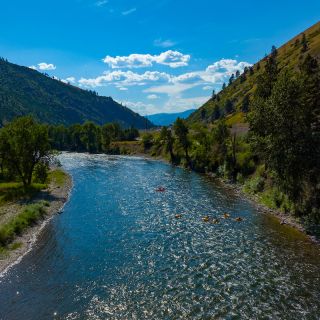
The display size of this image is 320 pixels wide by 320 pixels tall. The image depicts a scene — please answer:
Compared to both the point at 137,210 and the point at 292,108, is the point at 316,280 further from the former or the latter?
the point at 137,210

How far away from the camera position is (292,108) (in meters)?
50.0

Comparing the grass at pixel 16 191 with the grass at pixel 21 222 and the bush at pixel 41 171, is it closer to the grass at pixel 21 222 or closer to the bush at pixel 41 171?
the bush at pixel 41 171

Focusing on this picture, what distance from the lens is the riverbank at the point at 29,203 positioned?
4131cm

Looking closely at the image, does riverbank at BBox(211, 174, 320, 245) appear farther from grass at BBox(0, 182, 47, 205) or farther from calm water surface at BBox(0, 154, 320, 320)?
grass at BBox(0, 182, 47, 205)

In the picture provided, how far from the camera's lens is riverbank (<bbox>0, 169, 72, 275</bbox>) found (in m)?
41.3

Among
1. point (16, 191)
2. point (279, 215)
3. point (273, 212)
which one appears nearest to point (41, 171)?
point (16, 191)

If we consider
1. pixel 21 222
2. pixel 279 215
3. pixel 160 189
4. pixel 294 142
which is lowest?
pixel 279 215

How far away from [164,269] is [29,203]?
36.9 meters

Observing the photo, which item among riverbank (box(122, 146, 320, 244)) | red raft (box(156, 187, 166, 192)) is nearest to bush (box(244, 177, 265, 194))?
riverbank (box(122, 146, 320, 244))

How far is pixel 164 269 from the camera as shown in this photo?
37000 mm

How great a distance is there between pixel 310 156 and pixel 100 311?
3417 cm

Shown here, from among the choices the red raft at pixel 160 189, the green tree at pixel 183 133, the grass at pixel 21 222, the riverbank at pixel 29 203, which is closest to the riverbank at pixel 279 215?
the red raft at pixel 160 189

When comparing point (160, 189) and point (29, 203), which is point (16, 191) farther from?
point (160, 189)

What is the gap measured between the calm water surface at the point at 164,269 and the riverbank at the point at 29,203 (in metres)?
1.49
